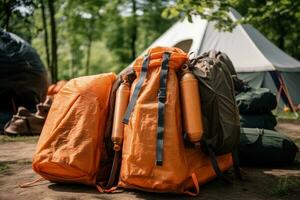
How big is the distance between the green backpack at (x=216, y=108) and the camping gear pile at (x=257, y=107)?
7.00 ft

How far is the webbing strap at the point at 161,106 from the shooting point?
3395 mm

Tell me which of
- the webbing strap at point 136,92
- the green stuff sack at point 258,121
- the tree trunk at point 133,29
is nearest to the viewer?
the webbing strap at point 136,92

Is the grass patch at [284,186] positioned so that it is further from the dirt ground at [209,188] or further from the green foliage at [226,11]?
the green foliage at [226,11]

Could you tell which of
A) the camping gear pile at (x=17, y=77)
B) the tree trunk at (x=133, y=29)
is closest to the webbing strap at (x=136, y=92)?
the camping gear pile at (x=17, y=77)

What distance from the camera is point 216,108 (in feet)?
12.1

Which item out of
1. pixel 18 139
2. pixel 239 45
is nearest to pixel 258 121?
pixel 18 139

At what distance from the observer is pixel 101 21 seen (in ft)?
92.7

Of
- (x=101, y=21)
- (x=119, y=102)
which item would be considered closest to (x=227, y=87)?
(x=119, y=102)

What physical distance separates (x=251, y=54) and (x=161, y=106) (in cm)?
923

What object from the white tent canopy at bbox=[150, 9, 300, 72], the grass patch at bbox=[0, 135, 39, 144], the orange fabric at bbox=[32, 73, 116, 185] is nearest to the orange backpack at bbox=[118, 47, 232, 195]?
the orange fabric at bbox=[32, 73, 116, 185]

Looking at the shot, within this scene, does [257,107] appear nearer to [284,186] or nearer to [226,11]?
[226,11]

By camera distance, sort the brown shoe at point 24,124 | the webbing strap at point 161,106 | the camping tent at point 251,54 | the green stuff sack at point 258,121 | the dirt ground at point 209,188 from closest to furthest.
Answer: the webbing strap at point 161,106 → the dirt ground at point 209,188 → the green stuff sack at point 258,121 → the brown shoe at point 24,124 → the camping tent at point 251,54

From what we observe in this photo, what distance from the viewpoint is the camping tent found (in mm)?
11945

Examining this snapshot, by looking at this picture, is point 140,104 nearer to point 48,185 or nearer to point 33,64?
point 48,185
